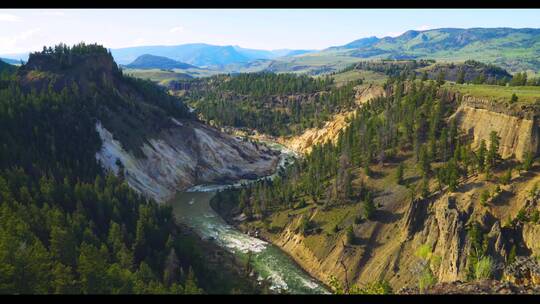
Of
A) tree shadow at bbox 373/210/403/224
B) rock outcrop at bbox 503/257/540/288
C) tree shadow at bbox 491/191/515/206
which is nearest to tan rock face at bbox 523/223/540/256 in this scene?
tree shadow at bbox 491/191/515/206

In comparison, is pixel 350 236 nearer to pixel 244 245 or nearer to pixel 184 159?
pixel 244 245

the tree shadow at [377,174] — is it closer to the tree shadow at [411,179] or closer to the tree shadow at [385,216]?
the tree shadow at [411,179]

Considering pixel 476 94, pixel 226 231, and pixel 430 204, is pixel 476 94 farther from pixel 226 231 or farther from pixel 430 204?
pixel 226 231

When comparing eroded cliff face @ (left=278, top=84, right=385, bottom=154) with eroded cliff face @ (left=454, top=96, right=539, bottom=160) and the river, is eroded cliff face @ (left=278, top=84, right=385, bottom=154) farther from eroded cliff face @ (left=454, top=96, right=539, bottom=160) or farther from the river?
eroded cliff face @ (left=454, top=96, right=539, bottom=160)

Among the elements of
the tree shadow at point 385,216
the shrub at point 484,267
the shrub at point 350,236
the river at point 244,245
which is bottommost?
the river at point 244,245

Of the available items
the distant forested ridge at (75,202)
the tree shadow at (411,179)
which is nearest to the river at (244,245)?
the distant forested ridge at (75,202)
